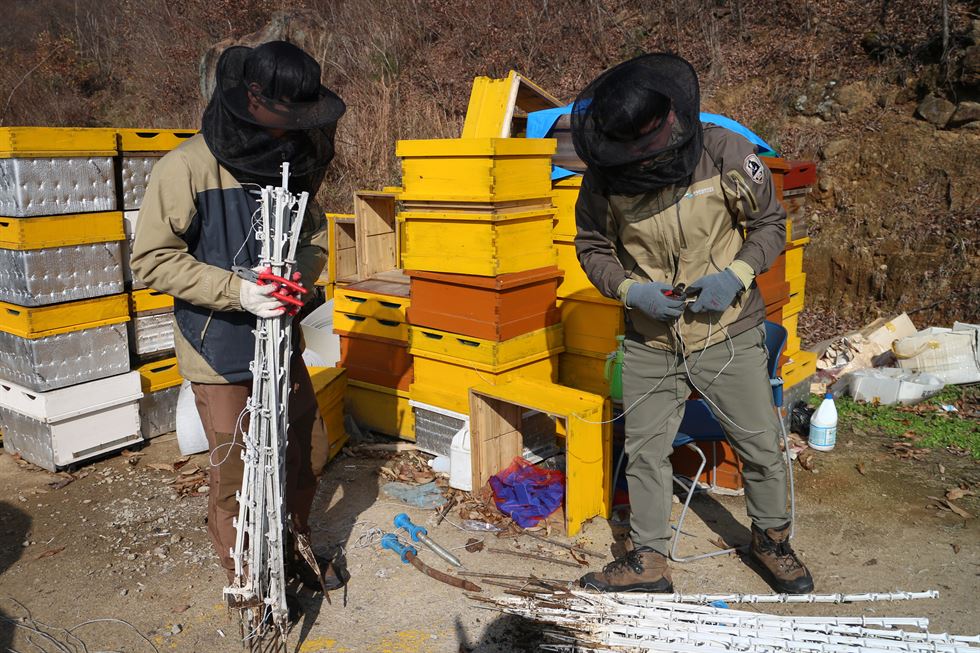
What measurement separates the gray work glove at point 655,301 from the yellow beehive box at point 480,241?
1419 millimetres

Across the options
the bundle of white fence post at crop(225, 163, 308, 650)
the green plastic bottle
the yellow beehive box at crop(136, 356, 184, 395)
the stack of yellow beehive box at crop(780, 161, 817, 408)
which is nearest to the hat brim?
the bundle of white fence post at crop(225, 163, 308, 650)

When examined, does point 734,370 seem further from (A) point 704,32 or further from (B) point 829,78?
(A) point 704,32

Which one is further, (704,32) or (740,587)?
(704,32)

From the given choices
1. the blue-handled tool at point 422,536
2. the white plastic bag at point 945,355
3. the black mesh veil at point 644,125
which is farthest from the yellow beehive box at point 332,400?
the white plastic bag at point 945,355

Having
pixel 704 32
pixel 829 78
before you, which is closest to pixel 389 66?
pixel 704 32

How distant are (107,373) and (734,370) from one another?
4194mm

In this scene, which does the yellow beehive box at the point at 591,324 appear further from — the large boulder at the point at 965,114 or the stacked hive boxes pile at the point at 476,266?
the large boulder at the point at 965,114

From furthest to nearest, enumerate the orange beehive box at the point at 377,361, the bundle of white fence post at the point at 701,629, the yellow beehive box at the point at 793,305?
1. the yellow beehive box at the point at 793,305
2. the orange beehive box at the point at 377,361
3. the bundle of white fence post at the point at 701,629

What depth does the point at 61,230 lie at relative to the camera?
5059 millimetres

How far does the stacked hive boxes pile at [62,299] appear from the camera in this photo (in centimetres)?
494

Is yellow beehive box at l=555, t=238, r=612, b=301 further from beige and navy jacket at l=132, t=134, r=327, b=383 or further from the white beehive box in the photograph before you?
the white beehive box

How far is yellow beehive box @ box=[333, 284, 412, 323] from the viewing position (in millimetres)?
5559

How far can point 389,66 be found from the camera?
13.4 meters

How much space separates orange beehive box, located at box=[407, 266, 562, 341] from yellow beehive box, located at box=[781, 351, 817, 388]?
1.64m
